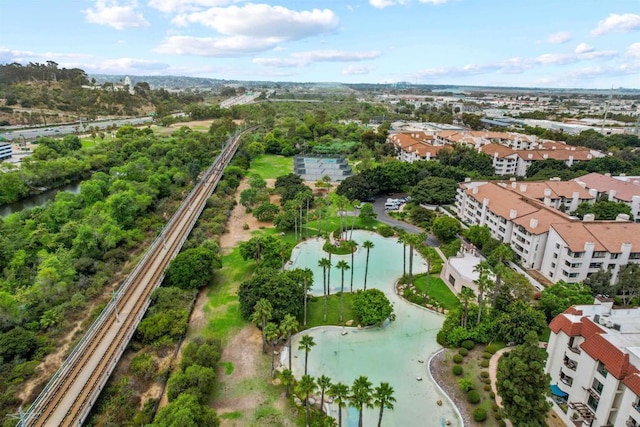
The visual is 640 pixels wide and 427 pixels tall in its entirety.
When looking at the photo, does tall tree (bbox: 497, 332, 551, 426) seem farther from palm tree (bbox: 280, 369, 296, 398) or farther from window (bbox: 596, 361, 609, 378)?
palm tree (bbox: 280, 369, 296, 398)

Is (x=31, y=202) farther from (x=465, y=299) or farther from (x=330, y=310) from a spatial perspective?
(x=465, y=299)

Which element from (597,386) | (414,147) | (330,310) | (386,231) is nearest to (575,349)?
(597,386)

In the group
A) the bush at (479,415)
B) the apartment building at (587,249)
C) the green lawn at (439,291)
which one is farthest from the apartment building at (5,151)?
the apartment building at (587,249)

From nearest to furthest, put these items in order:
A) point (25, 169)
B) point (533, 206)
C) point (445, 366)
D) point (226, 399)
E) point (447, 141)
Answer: point (226, 399), point (445, 366), point (533, 206), point (25, 169), point (447, 141)

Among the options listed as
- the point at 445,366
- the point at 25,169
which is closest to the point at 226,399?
the point at 445,366

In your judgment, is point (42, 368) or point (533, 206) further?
point (533, 206)

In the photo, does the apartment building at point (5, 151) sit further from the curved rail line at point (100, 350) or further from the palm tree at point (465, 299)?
the palm tree at point (465, 299)

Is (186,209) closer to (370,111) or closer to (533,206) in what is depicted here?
(533,206)
